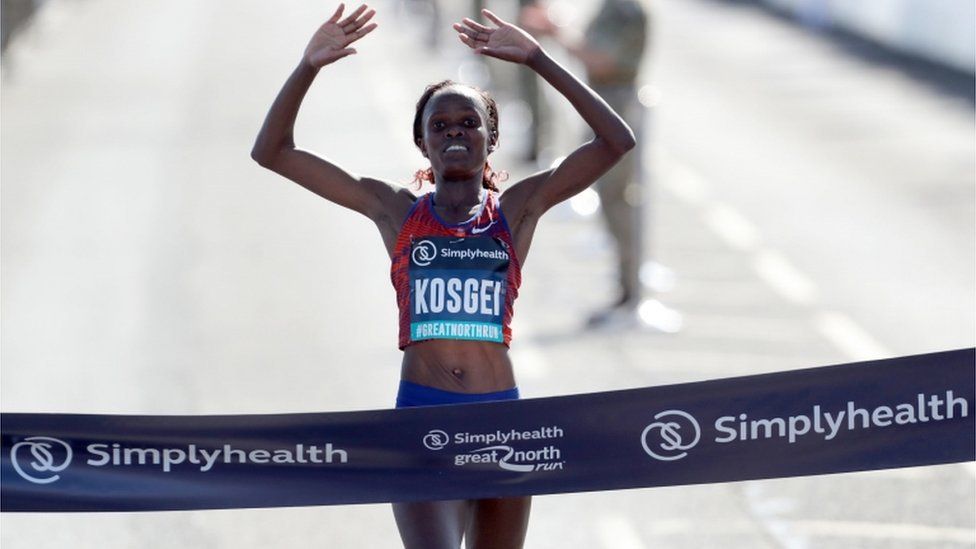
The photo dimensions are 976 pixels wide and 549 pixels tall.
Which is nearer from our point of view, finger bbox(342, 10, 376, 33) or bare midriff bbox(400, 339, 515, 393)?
bare midriff bbox(400, 339, 515, 393)

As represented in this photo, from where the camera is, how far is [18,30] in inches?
1221

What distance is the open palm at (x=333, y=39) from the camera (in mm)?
6328

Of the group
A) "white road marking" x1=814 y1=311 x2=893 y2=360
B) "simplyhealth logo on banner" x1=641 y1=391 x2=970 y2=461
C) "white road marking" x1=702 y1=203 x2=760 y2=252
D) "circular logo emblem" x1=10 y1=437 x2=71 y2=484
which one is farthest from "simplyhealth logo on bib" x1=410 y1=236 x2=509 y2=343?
"white road marking" x1=702 y1=203 x2=760 y2=252

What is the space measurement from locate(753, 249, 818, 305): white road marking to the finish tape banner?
8303 millimetres

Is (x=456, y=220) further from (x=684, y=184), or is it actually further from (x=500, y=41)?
(x=684, y=184)

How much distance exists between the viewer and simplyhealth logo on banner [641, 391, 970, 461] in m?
6.50

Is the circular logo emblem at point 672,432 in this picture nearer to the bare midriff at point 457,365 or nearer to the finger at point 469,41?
the bare midriff at point 457,365

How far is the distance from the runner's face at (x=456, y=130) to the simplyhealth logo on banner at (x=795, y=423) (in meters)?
1.13

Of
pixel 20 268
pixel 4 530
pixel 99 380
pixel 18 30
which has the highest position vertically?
pixel 18 30

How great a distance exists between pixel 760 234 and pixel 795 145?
537 centimetres

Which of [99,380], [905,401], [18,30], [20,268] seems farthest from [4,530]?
[18,30]

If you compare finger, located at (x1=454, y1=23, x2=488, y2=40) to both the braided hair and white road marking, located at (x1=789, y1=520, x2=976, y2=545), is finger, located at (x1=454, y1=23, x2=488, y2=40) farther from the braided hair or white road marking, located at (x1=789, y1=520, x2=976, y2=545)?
white road marking, located at (x1=789, y1=520, x2=976, y2=545)

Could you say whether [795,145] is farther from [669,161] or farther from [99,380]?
[99,380]

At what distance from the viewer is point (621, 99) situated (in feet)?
45.0
